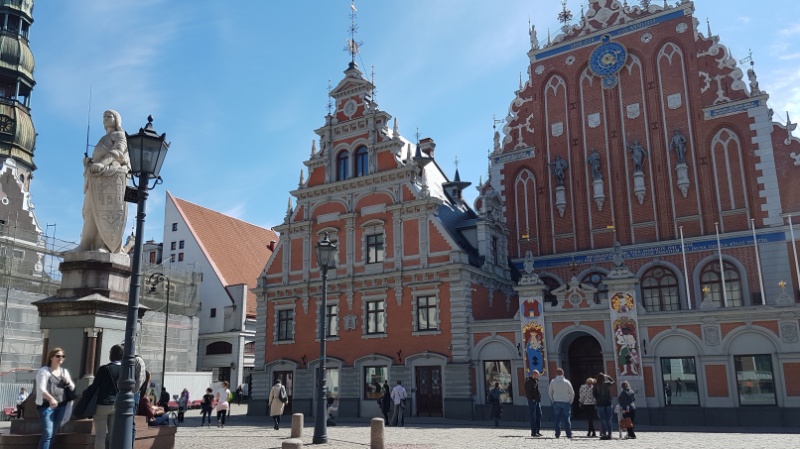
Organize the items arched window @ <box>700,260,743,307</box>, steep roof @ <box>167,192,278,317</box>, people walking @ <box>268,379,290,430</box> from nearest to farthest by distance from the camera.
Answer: people walking @ <box>268,379,290,430</box> < arched window @ <box>700,260,743,307</box> < steep roof @ <box>167,192,278,317</box>

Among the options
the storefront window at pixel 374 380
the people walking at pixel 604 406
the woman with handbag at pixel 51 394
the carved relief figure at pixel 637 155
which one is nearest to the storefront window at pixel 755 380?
the people walking at pixel 604 406

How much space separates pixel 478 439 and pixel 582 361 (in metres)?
10.2

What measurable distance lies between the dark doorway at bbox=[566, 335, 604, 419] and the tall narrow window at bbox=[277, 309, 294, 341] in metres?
13.4

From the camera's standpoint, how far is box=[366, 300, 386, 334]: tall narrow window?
1151 inches

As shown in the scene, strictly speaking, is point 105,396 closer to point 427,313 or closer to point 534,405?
point 534,405

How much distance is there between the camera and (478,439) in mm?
A: 17156

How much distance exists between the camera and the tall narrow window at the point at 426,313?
27.9 m

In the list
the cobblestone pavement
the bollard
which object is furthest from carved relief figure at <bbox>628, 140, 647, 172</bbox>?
the bollard

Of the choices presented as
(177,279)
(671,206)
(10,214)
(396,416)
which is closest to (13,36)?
(10,214)

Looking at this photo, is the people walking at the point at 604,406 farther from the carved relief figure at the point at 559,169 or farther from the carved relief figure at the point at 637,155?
the carved relief figure at the point at 559,169

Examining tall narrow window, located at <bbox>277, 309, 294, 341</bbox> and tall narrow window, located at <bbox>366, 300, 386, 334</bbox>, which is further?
tall narrow window, located at <bbox>277, 309, 294, 341</bbox>

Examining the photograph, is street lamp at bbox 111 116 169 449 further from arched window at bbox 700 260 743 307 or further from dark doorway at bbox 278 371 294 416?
arched window at bbox 700 260 743 307

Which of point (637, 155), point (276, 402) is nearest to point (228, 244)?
point (276, 402)

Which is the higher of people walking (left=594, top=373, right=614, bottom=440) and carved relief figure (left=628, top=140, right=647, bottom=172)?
carved relief figure (left=628, top=140, right=647, bottom=172)
